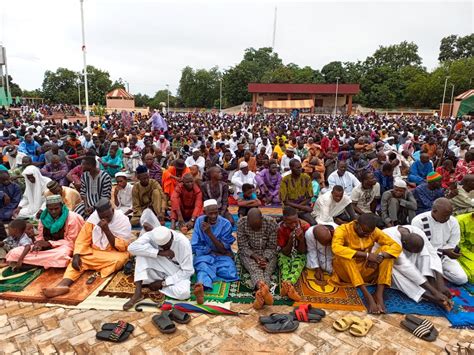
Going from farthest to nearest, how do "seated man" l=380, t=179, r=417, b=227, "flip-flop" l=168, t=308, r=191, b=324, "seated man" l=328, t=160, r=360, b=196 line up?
"seated man" l=328, t=160, r=360, b=196 < "seated man" l=380, t=179, r=417, b=227 < "flip-flop" l=168, t=308, r=191, b=324

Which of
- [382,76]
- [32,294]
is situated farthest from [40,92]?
[32,294]

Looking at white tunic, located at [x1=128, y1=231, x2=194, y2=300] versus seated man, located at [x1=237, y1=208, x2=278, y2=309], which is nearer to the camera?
white tunic, located at [x1=128, y1=231, x2=194, y2=300]

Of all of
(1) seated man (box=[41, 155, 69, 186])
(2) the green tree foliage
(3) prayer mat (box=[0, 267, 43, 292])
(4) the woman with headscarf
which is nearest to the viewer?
(3) prayer mat (box=[0, 267, 43, 292])

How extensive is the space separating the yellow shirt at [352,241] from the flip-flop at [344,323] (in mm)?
638

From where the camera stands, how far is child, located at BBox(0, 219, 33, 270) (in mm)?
4020

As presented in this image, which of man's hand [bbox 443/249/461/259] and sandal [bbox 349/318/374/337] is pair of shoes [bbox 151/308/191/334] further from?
man's hand [bbox 443/249/461/259]

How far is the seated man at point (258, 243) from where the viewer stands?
3844mm

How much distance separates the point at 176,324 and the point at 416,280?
8.34ft

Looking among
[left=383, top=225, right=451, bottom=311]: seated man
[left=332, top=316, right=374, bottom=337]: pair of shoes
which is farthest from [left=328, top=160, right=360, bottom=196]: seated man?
[left=332, top=316, right=374, bottom=337]: pair of shoes

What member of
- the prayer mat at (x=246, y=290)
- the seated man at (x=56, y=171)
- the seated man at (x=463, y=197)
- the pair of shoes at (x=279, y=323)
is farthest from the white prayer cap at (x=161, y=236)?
the seated man at (x=463, y=197)

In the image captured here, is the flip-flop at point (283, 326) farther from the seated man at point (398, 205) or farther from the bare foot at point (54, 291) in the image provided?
the seated man at point (398, 205)

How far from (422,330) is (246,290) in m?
1.74

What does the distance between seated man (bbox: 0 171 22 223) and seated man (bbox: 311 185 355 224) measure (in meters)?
4.96

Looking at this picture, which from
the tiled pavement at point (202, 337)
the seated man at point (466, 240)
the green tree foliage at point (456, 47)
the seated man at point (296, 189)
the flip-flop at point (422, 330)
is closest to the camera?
the tiled pavement at point (202, 337)
